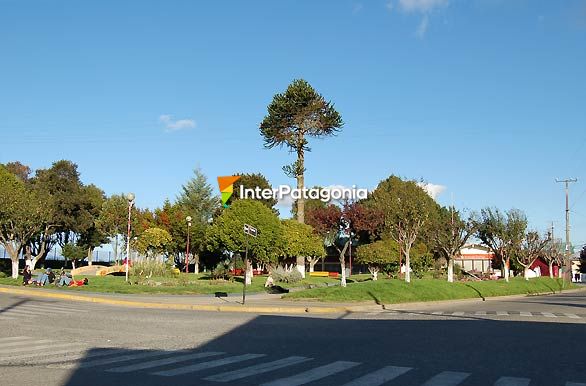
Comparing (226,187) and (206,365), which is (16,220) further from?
(226,187)

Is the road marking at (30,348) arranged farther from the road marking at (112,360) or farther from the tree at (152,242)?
the tree at (152,242)

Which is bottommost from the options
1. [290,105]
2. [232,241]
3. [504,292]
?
[504,292]

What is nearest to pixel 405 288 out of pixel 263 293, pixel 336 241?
pixel 263 293

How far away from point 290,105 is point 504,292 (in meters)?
27.8

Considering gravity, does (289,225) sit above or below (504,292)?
above

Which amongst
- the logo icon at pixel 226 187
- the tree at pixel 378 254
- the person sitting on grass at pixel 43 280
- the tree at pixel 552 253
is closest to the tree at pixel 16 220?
the person sitting on grass at pixel 43 280

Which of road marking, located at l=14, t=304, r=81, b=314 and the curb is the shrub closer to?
the curb

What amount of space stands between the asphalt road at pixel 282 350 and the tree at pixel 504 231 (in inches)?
1606

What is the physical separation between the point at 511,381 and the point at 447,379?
928mm

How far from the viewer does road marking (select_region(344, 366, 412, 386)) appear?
838cm

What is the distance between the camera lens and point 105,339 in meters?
13.6

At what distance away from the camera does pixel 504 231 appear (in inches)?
2324

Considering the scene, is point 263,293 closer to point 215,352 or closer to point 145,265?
point 145,265

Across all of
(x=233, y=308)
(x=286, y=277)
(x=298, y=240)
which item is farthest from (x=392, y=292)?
(x=298, y=240)
